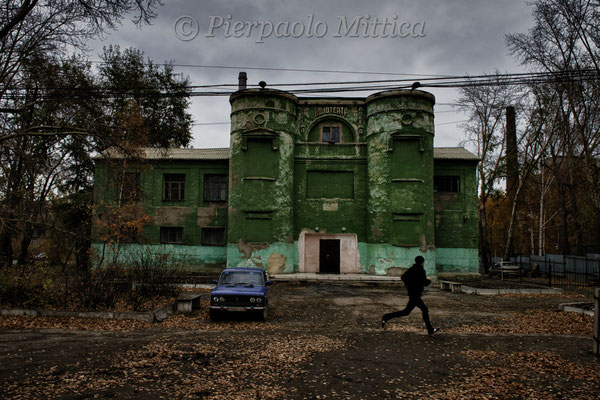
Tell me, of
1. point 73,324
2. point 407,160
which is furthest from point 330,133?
point 73,324

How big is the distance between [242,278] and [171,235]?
15.8m

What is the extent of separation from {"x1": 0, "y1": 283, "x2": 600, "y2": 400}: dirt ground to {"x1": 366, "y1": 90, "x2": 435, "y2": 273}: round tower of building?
11816mm

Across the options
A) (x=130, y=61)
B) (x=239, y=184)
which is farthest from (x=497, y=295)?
(x=130, y=61)

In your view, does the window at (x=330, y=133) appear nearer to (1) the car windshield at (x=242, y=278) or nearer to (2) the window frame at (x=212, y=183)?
(2) the window frame at (x=212, y=183)

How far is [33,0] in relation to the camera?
12594mm

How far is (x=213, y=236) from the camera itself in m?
27.5

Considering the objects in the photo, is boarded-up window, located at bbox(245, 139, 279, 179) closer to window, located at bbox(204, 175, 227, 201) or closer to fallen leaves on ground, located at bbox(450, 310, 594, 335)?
window, located at bbox(204, 175, 227, 201)

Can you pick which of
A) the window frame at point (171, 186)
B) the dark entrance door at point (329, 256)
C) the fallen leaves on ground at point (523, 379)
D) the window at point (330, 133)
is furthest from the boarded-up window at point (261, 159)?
the fallen leaves on ground at point (523, 379)

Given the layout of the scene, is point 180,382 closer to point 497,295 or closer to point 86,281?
point 86,281

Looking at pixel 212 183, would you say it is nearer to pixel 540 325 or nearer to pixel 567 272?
pixel 540 325

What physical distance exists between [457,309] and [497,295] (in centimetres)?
527

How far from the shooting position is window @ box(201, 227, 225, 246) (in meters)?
27.3

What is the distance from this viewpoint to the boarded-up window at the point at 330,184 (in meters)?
26.9

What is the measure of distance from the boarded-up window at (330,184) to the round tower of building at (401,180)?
143cm
